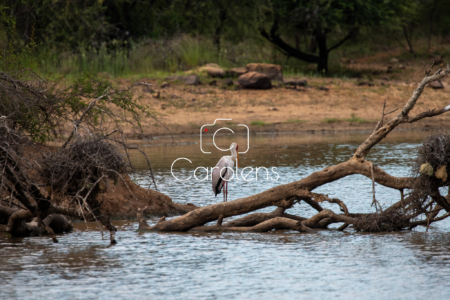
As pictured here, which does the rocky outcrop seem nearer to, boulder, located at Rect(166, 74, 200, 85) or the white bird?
boulder, located at Rect(166, 74, 200, 85)

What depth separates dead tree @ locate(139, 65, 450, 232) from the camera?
24.6 ft

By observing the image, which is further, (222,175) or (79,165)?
(222,175)

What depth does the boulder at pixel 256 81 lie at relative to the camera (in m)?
22.5

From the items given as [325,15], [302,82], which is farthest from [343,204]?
[325,15]

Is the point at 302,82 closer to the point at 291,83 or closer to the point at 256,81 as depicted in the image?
the point at 291,83

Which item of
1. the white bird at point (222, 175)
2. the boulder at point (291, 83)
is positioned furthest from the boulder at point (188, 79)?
the white bird at point (222, 175)

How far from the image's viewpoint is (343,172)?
7.64m

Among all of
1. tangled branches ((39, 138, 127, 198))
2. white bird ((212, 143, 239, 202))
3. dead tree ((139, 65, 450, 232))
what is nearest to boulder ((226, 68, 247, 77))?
white bird ((212, 143, 239, 202))

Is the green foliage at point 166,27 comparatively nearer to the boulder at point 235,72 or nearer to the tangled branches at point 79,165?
the boulder at point 235,72

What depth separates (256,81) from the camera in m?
22.4

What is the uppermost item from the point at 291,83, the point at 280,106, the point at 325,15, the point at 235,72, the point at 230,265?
the point at 325,15

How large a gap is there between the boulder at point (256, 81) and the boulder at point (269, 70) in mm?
970

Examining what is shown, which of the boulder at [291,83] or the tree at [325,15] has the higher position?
the tree at [325,15]

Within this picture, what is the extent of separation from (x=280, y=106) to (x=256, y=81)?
164cm
